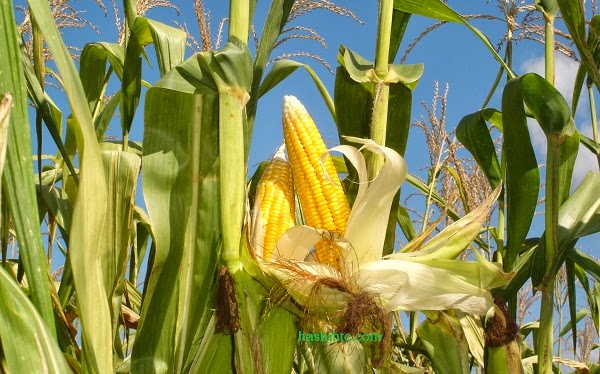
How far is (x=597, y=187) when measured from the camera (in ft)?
7.22

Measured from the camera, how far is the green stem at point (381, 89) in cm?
172

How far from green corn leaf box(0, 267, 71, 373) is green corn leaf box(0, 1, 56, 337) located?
0.03m

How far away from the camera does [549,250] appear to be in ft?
6.59

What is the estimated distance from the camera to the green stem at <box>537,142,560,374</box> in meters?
2.01

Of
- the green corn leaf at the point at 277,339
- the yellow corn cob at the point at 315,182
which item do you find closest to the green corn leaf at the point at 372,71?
the yellow corn cob at the point at 315,182

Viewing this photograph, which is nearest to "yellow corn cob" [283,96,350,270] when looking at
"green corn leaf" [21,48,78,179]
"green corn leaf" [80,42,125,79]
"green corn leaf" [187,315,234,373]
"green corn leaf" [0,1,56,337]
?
"green corn leaf" [187,315,234,373]

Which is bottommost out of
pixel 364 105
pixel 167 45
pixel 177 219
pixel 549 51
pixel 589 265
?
pixel 589 265

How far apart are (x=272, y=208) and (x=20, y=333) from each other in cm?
77

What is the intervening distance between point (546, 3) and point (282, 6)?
1.34m

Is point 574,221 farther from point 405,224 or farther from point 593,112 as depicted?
point 593,112

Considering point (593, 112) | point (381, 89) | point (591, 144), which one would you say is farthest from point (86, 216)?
point (593, 112)

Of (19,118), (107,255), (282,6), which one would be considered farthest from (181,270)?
(282,6)

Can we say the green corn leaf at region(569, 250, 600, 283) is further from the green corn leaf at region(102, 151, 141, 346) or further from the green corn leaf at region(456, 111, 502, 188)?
the green corn leaf at region(102, 151, 141, 346)

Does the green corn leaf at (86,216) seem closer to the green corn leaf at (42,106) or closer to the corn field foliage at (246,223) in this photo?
the corn field foliage at (246,223)
